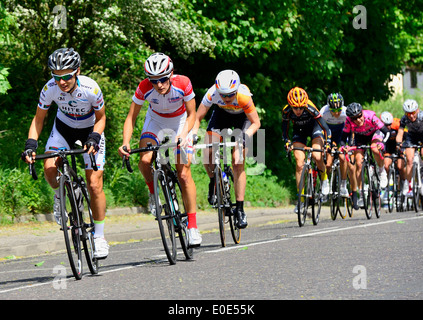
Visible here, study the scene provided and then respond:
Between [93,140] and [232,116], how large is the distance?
132 inches

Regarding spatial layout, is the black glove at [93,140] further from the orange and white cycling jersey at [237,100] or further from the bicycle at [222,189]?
the orange and white cycling jersey at [237,100]

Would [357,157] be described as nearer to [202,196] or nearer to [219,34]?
[202,196]

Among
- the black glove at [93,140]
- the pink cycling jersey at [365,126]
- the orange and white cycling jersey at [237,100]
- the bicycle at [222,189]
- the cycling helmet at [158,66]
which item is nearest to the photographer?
the black glove at [93,140]

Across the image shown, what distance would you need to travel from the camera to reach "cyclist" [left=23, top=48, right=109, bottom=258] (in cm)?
789

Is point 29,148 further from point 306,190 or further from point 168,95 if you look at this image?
point 306,190

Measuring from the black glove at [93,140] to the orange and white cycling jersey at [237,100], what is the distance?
2787mm

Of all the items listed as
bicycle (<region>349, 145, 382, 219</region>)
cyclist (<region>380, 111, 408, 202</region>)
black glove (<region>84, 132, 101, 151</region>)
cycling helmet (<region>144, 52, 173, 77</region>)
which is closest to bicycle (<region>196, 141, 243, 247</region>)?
cycling helmet (<region>144, 52, 173, 77</region>)

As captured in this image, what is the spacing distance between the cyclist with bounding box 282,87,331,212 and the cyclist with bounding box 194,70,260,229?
9.29 ft

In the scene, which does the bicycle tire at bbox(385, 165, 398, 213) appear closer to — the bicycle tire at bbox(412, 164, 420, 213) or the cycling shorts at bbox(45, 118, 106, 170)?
the bicycle tire at bbox(412, 164, 420, 213)

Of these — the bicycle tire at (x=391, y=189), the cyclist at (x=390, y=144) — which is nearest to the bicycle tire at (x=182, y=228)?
the cyclist at (x=390, y=144)

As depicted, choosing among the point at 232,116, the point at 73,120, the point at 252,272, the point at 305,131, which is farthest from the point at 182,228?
the point at 305,131

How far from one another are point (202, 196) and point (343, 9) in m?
7.93

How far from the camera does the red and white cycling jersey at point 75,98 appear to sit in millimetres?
8133

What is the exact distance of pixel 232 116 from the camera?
36.0 feet
